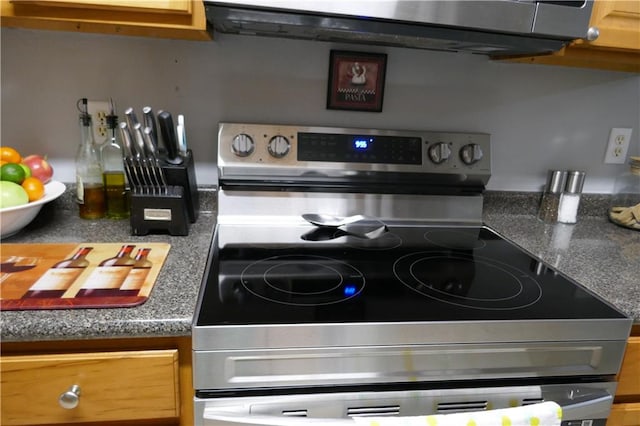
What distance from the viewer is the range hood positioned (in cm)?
83

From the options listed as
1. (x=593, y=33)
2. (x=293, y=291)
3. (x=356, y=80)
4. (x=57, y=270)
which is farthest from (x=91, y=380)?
(x=593, y=33)

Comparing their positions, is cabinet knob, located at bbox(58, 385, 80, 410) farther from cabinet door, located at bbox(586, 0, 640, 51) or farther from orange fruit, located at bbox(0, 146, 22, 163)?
cabinet door, located at bbox(586, 0, 640, 51)

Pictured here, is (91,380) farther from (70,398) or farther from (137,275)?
(137,275)

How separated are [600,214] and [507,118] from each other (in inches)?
18.8

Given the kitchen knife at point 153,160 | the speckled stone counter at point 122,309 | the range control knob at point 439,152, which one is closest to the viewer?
the speckled stone counter at point 122,309

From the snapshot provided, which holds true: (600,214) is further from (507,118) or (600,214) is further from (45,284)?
(45,284)

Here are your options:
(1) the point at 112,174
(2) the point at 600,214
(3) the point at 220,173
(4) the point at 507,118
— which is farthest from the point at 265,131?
(2) the point at 600,214

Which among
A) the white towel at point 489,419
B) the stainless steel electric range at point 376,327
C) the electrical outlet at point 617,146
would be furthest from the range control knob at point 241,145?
the electrical outlet at point 617,146

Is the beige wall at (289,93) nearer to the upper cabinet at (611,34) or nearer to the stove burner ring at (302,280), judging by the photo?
the upper cabinet at (611,34)

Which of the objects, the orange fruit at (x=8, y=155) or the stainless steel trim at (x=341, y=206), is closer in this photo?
the orange fruit at (x=8, y=155)

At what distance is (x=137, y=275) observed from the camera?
2.69 feet

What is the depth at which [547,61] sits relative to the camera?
1192 mm

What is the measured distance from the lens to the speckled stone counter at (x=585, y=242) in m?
0.93

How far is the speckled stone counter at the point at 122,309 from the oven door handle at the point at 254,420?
14cm
